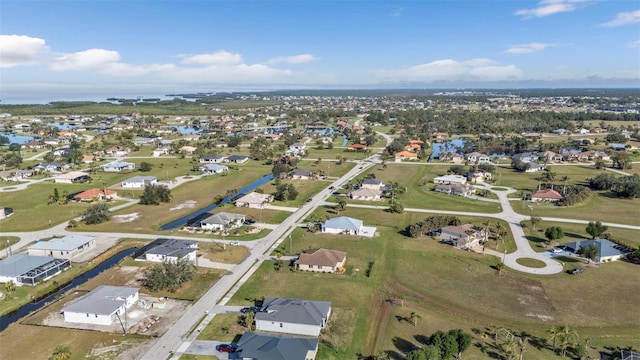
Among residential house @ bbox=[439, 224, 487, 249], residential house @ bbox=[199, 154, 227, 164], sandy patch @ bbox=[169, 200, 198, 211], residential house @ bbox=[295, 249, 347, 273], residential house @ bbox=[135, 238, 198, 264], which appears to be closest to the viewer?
residential house @ bbox=[295, 249, 347, 273]

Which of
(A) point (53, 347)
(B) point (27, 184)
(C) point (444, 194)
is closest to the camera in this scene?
(A) point (53, 347)

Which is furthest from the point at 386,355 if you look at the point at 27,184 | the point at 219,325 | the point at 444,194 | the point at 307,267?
the point at 27,184

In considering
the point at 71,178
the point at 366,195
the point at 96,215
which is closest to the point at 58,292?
the point at 96,215

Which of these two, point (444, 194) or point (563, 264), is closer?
point (563, 264)

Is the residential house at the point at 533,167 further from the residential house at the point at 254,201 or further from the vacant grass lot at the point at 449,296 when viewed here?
the residential house at the point at 254,201

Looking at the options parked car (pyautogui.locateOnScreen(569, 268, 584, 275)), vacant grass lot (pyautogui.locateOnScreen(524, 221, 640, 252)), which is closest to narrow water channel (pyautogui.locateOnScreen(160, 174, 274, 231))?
vacant grass lot (pyautogui.locateOnScreen(524, 221, 640, 252))

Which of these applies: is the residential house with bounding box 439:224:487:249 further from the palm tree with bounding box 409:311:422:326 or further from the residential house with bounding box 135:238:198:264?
the residential house with bounding box 135:238:198:264

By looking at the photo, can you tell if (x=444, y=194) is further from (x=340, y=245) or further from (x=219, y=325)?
(x=219, y=325)
